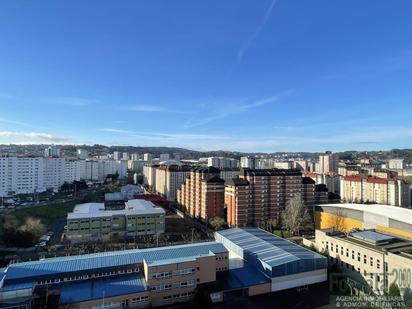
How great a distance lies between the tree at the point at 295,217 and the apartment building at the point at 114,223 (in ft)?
37.0

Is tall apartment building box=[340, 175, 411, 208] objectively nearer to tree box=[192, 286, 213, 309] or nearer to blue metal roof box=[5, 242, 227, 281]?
blue metal roof box=[5, 242, 227, 281]

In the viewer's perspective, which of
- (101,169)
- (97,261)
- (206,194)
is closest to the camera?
(97,261)

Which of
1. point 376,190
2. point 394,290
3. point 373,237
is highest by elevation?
point 376,190

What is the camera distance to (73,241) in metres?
24.0

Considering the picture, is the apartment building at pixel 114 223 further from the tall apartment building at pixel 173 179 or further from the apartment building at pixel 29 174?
the apartment building at pixel 29 174

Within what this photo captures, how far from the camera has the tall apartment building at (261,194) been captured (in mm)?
27297

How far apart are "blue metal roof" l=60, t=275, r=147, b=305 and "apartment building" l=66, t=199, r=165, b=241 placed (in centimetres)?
1228

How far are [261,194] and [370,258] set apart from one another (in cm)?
1399

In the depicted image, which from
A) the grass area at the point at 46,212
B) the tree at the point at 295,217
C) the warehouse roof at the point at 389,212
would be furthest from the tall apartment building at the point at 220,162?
the warehouse roof at the point at 389,212

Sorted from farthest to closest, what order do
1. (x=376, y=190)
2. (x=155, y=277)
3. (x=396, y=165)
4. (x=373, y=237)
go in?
(x=396, y=165)
(x=376, y=190)
(x=373, y=237)
(x=155, y=277)

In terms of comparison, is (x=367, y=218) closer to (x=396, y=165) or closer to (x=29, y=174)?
(x=29, y=174)

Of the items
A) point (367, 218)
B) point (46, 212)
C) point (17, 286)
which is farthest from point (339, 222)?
point (46, 212)

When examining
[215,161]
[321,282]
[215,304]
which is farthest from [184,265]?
[215,161]

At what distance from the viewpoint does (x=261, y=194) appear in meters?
28.3
